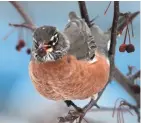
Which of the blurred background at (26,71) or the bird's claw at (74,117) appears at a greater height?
the blurred background at (26,71)

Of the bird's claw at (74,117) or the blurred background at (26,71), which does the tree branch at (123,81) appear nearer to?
the blurred background at (26,71)

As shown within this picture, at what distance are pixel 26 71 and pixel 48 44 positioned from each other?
376 mm

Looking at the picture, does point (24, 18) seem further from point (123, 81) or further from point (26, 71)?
point (123, 81)

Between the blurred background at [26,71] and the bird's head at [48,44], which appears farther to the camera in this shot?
the blurred background at [26,71]

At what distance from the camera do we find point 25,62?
896 millimetres

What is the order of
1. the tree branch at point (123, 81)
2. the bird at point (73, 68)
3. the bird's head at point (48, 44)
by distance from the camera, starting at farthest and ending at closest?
the tree branch at point (123, 81) < the bird at point (73, 68) < the bird's head at point (48, 44)

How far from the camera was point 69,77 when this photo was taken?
26.0 inches

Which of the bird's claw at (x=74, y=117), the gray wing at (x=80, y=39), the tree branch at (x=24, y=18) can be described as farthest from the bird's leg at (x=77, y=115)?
the tree branch at (x=24, y=18)

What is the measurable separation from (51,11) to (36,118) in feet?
1.02

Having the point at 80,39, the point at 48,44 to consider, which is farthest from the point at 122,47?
the point at 48,44

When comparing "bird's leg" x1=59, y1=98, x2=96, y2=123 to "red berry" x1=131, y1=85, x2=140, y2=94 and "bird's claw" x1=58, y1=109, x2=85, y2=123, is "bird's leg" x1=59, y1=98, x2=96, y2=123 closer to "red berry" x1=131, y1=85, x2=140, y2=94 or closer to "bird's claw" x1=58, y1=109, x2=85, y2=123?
"bird's claw" x1=58, y1=109, x2=85, y2=123

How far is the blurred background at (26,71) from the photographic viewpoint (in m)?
0.87

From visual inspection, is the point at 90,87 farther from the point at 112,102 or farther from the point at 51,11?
the point at 51,11

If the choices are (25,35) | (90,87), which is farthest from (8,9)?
(90,87)
